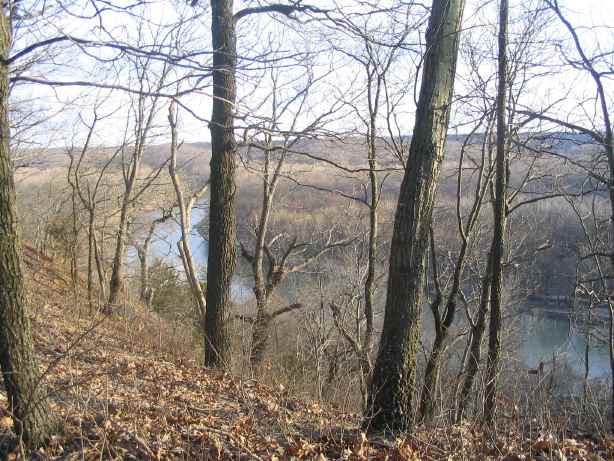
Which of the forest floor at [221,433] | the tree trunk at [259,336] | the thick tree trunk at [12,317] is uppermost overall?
the thick tree trunk at [12,317]

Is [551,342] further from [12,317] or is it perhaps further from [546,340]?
[12,317]

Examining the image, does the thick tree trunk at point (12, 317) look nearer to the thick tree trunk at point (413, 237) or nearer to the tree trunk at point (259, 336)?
the thick tree trunk at point (413, 237)

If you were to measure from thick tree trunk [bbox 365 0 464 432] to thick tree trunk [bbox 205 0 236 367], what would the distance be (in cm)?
297

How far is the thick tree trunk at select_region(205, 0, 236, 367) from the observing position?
6.72 m

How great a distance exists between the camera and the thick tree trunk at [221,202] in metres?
6.72

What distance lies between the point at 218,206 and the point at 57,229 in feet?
54.5

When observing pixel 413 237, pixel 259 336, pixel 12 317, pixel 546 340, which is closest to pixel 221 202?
pixel 413 237

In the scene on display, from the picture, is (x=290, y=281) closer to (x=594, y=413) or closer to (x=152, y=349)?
(x=152, y=349)

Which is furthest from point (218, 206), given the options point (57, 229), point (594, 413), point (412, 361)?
point (57, 229)

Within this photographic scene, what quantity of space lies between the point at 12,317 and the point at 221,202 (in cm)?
389

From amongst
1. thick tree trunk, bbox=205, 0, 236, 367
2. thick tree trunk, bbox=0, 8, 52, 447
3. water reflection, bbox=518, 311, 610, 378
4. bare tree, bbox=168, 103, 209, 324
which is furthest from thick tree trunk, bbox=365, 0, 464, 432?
water reflection, bbox=518, 311, 610, 378

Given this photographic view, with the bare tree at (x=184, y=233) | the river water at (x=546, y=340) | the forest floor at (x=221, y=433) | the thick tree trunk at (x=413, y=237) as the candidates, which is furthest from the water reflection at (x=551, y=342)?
the thick tree trunk at (x=413, y=237)

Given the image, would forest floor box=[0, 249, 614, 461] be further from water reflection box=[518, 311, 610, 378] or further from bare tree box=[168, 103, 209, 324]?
water reflection box=[518, 311, 610, 378]

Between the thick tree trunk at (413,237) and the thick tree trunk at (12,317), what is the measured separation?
2499mm
